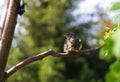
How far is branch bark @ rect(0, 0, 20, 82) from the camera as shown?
4.65ft

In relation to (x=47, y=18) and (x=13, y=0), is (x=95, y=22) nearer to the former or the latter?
(x=47, y=18)

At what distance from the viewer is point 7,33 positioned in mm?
1448

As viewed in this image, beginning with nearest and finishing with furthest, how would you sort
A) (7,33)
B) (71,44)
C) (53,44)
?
(7,33) < (71,44) < (53,44)

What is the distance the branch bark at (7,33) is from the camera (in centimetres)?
142

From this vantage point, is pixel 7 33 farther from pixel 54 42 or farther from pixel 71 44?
pixel 54 42

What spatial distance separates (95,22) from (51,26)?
1820mm

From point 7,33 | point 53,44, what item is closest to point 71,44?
point 7,33

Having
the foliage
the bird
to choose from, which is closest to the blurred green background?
the foliage

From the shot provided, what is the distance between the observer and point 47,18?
464 inches

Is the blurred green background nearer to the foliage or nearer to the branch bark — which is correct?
the foliage

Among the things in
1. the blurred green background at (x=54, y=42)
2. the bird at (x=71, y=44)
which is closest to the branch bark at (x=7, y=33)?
the bird at (x=71, y=44)

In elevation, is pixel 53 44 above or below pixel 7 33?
below

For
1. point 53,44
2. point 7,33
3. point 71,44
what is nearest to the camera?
point 7,33

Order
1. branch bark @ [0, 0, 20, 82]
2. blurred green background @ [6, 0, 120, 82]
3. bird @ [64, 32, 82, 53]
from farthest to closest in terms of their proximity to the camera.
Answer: blurred green background @ [6, 0, 120, 82] → bird @ [64, 32, 82, 53] → branch bark @ [0, 0, 20, 82]
